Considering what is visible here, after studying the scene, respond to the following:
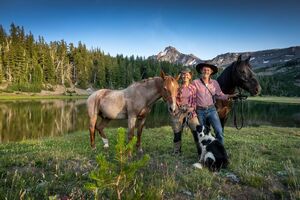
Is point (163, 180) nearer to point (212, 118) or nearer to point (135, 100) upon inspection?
point (212, 118)

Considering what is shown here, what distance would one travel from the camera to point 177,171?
7266 millimetres

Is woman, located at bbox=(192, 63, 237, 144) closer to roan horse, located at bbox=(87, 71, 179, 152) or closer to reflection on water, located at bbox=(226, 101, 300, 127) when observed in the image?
roan horse, located at bbox=(87, 71, 179, 152)

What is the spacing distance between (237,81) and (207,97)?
1.83 meters

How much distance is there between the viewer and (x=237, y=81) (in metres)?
9.52

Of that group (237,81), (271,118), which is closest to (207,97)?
(237,81)

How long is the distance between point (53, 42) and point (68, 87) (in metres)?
33.7

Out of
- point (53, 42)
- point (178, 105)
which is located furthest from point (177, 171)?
point (53, 42)

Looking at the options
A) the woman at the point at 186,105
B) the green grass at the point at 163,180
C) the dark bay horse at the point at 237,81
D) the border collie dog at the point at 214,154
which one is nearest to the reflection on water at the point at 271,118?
the dark bay horse at the point at 237,81

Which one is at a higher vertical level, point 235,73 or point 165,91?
point 235,73

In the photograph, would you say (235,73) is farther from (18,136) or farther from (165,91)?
(18,136)

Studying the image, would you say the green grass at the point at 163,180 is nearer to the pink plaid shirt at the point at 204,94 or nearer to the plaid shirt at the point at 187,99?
the plaid shirt at the point at 187,99

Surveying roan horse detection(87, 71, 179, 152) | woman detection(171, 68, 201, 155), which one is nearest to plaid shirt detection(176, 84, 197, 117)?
woman detection(171, 68, 201, 155)

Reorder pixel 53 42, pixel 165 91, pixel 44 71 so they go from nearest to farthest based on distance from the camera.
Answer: pixel 165 91, pixel 44 71, pixel 53 42

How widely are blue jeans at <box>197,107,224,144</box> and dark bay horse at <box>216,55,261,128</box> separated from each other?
114 cm
